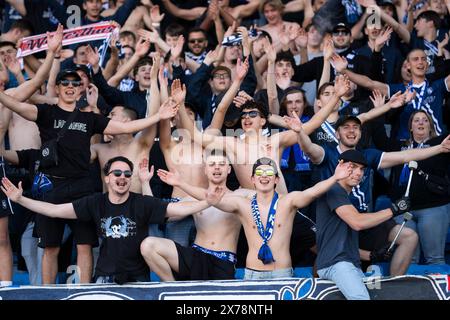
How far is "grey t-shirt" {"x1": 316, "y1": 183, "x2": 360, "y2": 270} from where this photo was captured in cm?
1019

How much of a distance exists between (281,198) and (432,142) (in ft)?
7.23

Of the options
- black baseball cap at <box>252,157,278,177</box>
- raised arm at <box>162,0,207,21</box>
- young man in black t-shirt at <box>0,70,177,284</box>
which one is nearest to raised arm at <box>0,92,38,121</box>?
young man in black t-shirt at <box>0,70,177,284</box>

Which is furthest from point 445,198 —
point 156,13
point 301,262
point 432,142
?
point 156,13

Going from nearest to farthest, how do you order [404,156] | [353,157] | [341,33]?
[353,157]
[404,156]
[341,33]

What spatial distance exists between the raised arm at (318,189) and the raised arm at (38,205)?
196 cm

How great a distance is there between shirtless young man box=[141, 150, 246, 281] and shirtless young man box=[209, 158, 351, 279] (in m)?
0.20

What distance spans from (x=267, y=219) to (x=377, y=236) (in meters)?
1.12

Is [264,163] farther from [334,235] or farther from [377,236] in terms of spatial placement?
[377,236]

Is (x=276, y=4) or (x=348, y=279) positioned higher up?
(x=276, y=4)

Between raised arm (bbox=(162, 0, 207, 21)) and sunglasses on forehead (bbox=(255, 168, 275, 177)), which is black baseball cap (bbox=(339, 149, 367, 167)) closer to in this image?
sunglasses on forehead (bbox=(255, 168, 275, 177))

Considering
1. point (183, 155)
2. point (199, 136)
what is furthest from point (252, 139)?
point (183, 155)

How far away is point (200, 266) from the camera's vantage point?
10.7 meters

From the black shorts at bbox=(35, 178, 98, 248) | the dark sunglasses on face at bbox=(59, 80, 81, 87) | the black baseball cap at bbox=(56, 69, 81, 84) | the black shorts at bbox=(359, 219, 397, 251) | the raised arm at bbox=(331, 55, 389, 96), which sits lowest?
the black shorts at bbox=(359, 219, 397, 251)
